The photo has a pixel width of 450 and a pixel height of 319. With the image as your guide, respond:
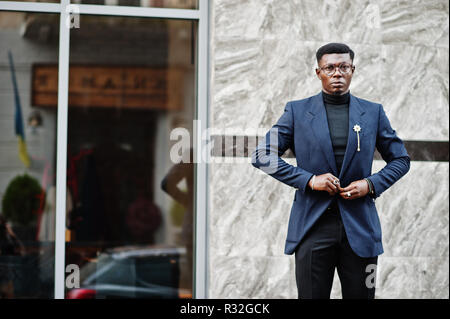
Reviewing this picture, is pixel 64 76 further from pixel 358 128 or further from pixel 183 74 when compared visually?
pixel 183 74

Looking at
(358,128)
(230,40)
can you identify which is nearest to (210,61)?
(230,40)

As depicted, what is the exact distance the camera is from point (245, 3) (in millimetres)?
5043

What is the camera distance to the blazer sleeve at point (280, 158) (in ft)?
10.7

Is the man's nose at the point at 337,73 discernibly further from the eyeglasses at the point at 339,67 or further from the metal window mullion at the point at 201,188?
the metal window mullion at the point at 201,188

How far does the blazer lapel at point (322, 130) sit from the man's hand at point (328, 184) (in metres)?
0.16

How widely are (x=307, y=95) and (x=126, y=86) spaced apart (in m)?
6.31

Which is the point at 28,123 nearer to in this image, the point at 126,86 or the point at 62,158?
the point at 126,86

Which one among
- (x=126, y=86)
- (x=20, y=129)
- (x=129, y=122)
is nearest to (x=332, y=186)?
(x=20, y=129)

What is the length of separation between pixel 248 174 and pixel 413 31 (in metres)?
1.95

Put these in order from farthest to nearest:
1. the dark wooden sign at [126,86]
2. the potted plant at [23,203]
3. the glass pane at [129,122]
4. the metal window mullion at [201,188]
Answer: the dark wooden sign at [126,86]
the glass pane at [129,122]
the potted plant at [23,203]
the metal window mullion at [201,188]

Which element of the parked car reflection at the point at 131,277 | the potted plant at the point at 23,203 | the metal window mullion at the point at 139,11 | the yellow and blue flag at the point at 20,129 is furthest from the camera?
the yellow and blue flag at the point at 20,129

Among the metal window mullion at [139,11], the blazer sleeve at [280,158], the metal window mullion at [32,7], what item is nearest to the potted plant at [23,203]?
the metal window mullion at [32,7]

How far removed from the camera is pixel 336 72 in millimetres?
3316

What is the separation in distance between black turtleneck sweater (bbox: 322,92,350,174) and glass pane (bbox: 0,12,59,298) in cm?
499
